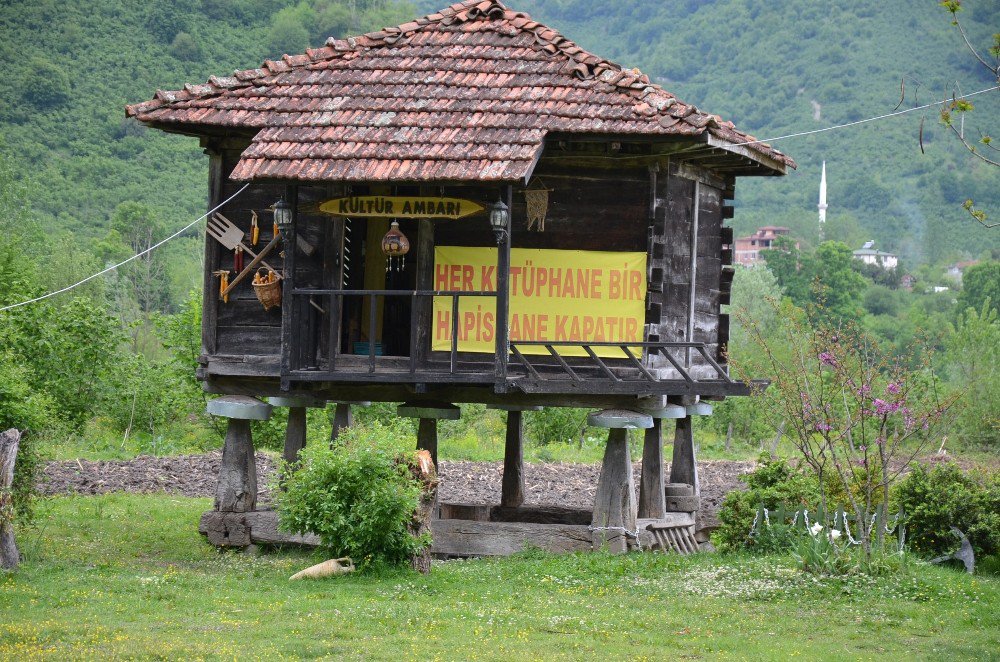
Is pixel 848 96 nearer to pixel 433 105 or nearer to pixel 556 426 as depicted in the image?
pixel 556 426

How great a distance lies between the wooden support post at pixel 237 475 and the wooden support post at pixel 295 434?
1014mm

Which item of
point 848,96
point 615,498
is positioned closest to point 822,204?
point 848,96

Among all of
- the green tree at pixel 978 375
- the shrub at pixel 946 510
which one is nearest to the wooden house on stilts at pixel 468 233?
the shrub at pixel 946 510

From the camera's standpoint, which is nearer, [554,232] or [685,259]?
[554,232]

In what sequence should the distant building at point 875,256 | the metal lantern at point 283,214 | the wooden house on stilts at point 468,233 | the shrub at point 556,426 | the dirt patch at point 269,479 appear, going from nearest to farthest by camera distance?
the wooden house on stilts at point 468,233
the metal lantern at point 283,214
the dirt patch at point 269,479
the shrub at point 556,426
the distant building at point 875,256

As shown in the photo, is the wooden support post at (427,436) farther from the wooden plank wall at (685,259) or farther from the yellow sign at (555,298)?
the wooden plank wall at (685,259)

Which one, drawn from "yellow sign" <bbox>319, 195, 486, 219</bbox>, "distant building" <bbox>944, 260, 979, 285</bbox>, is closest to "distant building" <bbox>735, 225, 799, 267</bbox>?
"distant building" <bbox>944, 260, 979, 285</bbox>

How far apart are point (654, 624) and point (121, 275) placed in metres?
57.3

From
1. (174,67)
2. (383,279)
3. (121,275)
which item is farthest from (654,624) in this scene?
(174,67)

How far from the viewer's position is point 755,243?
350 ft

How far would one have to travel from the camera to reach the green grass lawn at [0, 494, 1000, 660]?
9.67 m

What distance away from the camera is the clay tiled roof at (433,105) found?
13.4m

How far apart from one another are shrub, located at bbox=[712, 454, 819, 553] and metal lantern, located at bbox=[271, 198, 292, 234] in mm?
6089

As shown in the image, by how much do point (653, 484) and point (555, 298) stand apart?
345cm
